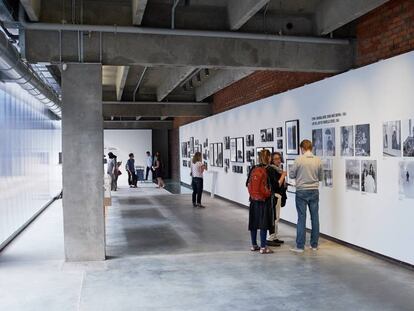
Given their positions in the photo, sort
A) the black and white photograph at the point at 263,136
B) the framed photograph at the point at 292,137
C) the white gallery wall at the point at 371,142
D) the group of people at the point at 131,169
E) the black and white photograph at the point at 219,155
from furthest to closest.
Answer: the group of people at the point at 131,169
the black and white photograph at the point at 219,155
the black and white photograph at the point at 263,136
the framed photograph at the point at 292,137
the white gallery wall at the point at 371,142

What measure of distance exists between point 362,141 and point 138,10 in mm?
3647

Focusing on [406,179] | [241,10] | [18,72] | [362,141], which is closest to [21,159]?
[18,72]

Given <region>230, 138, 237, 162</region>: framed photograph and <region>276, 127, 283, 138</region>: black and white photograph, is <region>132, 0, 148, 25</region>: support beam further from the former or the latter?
<region>230, 138, 237, 162</region>: framed photograph

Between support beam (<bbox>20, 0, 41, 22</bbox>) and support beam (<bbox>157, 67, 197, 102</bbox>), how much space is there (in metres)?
4.72

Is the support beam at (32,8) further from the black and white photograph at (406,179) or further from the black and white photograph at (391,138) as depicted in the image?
the black and white photograph at (406,179)

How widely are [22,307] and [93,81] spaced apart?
11.2ft

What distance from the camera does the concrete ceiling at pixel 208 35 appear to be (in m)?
6.98

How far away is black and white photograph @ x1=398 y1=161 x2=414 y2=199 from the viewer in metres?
6.01

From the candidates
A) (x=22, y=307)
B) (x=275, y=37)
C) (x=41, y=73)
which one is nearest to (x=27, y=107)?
(x=41, y=73)

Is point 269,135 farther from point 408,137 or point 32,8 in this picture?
point 32,8

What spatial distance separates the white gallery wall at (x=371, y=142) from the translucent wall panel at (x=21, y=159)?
5230mm

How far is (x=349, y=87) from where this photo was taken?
24.4 feet

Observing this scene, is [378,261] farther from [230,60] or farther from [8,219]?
[8,219]

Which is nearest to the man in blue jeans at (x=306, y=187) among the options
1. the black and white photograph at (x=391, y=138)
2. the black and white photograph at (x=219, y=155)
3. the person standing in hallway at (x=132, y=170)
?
the black and white photograph at (x=391, y=138)
